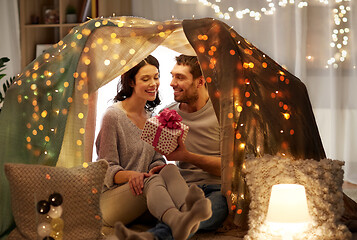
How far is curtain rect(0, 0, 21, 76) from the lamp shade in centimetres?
314

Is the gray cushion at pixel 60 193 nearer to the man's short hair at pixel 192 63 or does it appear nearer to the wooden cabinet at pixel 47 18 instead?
the man's short hair at pixel 192 63

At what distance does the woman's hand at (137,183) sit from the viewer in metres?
2.62

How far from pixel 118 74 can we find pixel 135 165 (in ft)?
1.61

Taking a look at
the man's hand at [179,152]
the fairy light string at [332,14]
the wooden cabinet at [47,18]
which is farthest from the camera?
the wooden cabinet at [47,18]

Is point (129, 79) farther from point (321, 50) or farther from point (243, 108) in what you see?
point (321, 50)

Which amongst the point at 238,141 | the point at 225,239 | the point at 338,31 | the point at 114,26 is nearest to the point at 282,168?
the point at 238,141

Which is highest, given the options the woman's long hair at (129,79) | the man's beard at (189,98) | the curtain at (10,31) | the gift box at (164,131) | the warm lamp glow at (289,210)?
the curtain at (10,31)

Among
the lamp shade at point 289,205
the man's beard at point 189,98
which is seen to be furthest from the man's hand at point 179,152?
the lamp shade at point 289,205

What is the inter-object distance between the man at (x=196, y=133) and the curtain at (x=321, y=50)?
1.53 m

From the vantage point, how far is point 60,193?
242 cm

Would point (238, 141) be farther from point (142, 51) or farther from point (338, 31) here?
point (338, 31)

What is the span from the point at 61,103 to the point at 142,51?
46 cm

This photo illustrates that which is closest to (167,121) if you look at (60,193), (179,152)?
(179,152)

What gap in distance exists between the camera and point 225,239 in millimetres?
2553
